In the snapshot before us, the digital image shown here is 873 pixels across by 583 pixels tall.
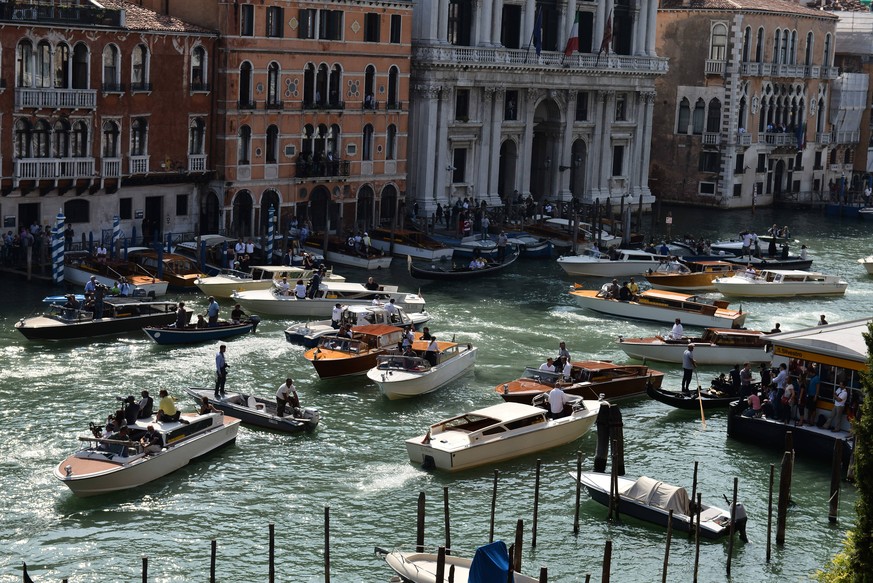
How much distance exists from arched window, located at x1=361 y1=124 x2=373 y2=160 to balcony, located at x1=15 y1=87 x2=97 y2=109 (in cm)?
1295

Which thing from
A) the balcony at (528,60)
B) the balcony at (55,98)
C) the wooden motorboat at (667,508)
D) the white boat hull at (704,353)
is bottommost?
the wooden motorboat at (667,508)

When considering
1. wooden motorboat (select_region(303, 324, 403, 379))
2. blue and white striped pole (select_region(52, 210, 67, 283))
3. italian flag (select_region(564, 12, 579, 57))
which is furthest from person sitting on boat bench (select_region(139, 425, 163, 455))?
italian flag (select_region(564, 12, 579, 57))

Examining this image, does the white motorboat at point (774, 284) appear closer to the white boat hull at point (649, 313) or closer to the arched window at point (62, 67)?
the white boat hull at point (649, 313)

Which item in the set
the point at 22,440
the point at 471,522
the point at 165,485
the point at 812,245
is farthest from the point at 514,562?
the point at 812,245

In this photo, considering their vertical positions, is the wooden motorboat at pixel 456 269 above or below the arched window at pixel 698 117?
below

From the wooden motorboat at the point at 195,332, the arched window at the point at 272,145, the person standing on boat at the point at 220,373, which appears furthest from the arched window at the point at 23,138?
the person standing on boat at the point at 220,373

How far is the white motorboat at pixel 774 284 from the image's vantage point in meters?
50.1

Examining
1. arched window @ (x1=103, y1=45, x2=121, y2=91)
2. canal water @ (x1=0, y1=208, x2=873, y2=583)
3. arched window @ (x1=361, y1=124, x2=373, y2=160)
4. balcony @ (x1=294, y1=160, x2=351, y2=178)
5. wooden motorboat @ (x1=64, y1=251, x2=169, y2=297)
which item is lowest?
canal water @ (x1=0, y1=208, x2=873, y2=583)

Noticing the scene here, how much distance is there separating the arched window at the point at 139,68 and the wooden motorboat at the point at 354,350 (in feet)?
50.1

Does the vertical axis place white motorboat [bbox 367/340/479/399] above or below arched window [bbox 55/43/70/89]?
below

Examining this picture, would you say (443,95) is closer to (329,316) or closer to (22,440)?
(329,316)

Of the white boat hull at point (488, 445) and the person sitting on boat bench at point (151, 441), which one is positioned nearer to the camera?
the person sitting on boat bench at point (151, 441)

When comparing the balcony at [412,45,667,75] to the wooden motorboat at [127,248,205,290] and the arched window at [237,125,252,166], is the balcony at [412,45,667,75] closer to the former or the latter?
the arched window at [237,125,252,166]

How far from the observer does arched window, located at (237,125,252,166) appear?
52.5 metres
